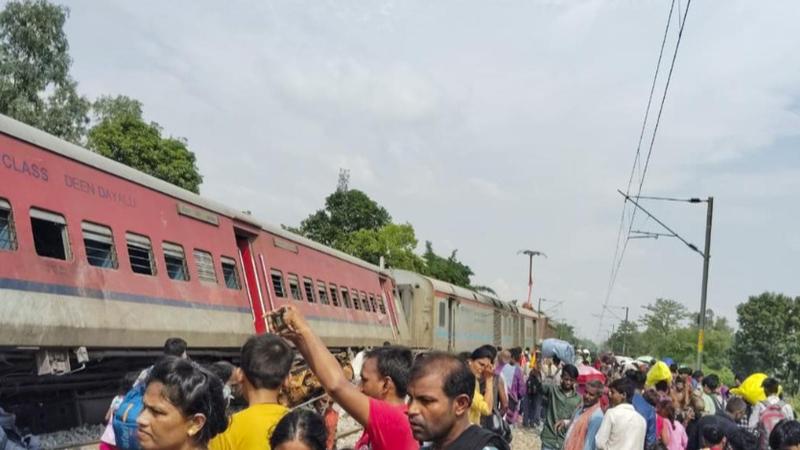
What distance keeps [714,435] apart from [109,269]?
6.40m

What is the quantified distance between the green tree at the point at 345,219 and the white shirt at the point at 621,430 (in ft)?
156

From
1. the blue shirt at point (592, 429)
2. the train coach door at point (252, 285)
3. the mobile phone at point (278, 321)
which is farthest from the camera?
the train coach door at point (252, 285)

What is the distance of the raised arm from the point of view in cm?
378

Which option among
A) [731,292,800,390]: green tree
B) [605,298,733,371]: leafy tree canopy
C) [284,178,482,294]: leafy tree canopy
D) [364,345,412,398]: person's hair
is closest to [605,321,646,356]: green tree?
[605,298,733,371]: leafy tree canopy

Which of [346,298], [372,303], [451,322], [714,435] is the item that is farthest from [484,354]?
[451,322]

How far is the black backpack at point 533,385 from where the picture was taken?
16.8 m

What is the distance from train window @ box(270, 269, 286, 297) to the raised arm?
1087 centimetres

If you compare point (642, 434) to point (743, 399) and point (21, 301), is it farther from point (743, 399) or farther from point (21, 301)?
point (21, 301)

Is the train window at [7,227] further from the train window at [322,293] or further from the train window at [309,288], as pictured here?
the train window at [322,293]

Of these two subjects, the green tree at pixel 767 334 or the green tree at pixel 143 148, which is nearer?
the green tree at pixel 143 148

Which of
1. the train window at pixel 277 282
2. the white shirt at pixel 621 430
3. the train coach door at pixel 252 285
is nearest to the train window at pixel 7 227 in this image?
the white shirt at pixel 621 430

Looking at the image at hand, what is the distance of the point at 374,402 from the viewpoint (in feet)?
12.7

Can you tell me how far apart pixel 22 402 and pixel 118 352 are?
1.40 meters

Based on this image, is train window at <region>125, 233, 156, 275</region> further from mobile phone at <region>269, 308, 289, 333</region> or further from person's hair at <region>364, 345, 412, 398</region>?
mobile phone at <region>269, 308, 289, 333</region>
